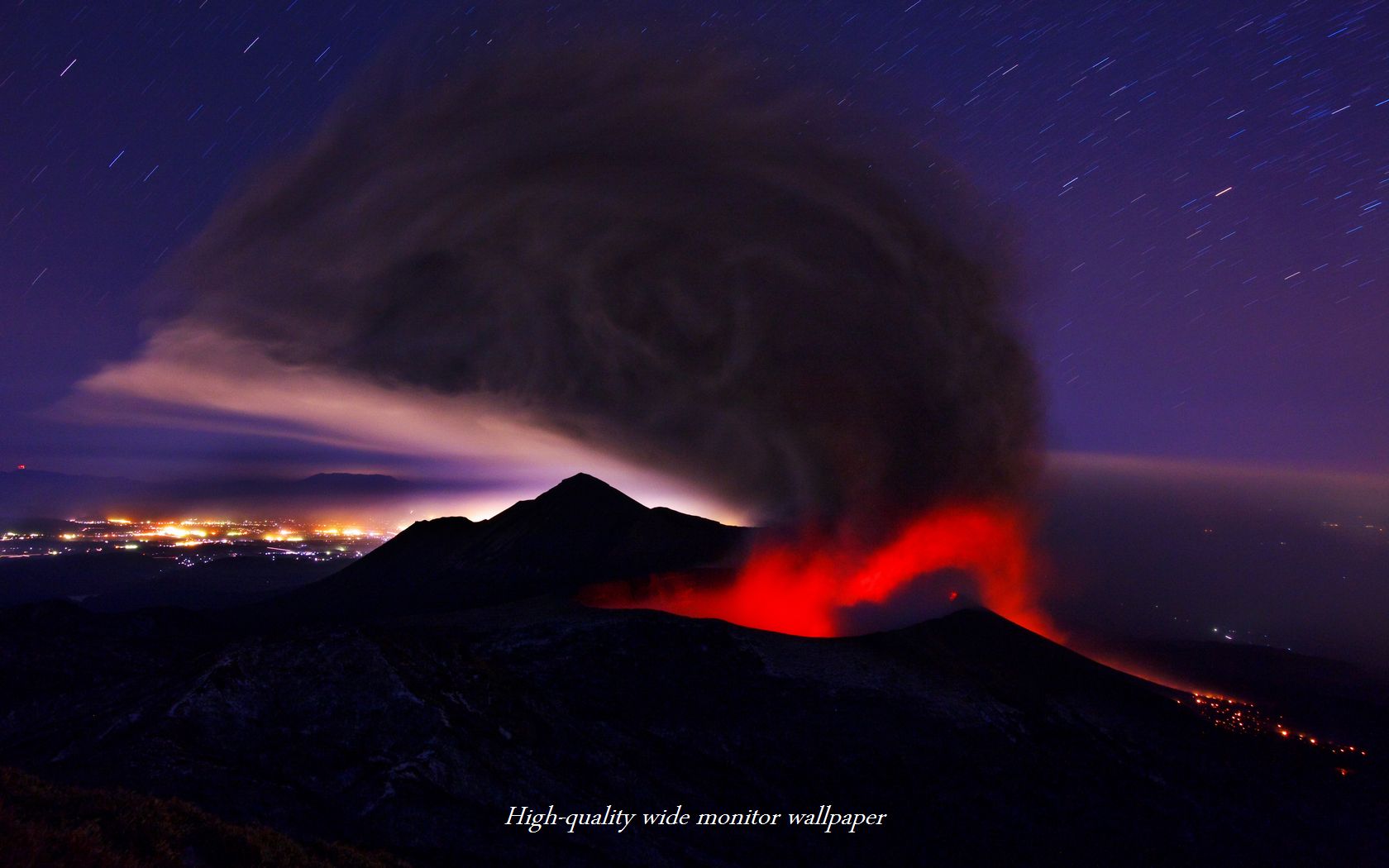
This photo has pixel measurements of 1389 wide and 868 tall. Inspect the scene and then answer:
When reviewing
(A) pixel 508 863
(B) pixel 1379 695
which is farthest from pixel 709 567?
(B) pixel 1379 695

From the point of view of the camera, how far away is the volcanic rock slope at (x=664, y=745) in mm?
21453

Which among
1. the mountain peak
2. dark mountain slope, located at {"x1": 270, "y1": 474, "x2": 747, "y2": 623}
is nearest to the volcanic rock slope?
dark mountain slope, located at {"x1": 270, "y1": 474, "x2": 747, "y2": 623}

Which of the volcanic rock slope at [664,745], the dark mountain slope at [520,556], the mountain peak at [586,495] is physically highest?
the mountain peak at [586,495]

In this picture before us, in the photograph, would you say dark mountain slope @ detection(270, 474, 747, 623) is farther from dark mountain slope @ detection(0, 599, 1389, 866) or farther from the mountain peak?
dark mountain slope @ detection(0, 599, 1389, 866)


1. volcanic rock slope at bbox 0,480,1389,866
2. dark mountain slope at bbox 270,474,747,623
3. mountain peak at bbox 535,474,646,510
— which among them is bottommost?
volcanic rock slope at bbox 0,480,1389,866

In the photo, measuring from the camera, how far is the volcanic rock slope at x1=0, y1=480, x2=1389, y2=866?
70.4ft

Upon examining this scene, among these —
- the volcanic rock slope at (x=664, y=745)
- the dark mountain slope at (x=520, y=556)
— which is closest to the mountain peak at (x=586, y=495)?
the dark mountain slope at (x=520, y=556)

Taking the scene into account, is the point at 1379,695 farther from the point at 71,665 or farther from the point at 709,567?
the point at 71,665

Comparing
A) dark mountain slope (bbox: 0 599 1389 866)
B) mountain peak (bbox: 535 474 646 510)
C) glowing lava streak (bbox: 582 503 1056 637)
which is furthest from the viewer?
mountain peak (bbox: 535 474 646 510)

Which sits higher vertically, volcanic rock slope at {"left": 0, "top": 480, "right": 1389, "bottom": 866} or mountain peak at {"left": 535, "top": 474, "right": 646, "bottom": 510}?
mountain peak at {"left": 535, "top": 474, "right": 646, "bottom": 510}

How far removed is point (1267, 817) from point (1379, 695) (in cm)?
4452

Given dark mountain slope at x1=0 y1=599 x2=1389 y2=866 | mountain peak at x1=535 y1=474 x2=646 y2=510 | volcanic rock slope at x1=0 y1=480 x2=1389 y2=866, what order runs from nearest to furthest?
1. dark mountain slope at x1=0 y1=599 x2=1389 y2=866
2. volcanic rock slope at x1=0 y1=480 x2=1389 y2=866
3. mountain peak at x1=535 y1=474 x2=646 y2=510

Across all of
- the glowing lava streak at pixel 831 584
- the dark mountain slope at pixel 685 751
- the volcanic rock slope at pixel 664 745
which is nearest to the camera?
the dark mountain slope at pixel 685 751

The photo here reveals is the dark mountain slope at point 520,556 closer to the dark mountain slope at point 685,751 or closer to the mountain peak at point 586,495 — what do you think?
the mountain peak at point 586,495
